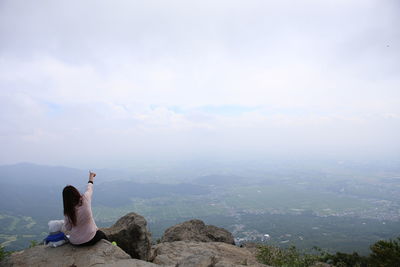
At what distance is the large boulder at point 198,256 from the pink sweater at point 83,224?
2.98 m

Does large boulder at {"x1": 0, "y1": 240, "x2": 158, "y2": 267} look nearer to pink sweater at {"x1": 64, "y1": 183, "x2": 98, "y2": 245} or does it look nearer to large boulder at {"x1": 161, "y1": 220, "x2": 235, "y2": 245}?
pink sweater at {"x1": 64, "y1": 183, "x2": 98, "y2": 245}

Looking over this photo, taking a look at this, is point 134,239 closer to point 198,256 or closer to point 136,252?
point 136,252

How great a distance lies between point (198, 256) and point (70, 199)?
414 cm

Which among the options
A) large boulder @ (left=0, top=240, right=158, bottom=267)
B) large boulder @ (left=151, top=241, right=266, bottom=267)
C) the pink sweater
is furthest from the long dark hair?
large boulder @ (left=151, top=241, right=266, bottom=267)

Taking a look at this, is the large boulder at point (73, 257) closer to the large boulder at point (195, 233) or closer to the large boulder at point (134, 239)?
the large boulder at point (134, 239)

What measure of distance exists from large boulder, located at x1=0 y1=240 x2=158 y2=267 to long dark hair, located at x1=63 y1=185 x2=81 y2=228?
1194mm

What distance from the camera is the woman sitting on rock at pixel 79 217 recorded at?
7121 millimetres

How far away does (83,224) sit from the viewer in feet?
24.5

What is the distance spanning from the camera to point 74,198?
717 cm

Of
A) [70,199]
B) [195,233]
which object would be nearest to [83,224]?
[70,199]

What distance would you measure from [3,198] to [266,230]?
14791 centimetres

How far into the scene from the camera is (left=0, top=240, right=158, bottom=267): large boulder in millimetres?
7062

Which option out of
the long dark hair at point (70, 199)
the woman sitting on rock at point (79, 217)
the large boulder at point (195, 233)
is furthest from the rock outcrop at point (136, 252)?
the long dark hair at point (70, 199)

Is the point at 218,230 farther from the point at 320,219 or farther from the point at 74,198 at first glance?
the point at 320,219
